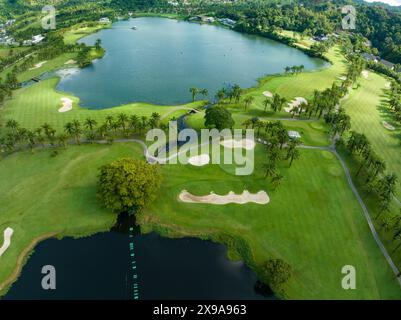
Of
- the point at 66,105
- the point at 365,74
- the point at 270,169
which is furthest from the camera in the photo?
the point at 365,74

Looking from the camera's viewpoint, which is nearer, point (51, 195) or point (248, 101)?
point (51, 195)

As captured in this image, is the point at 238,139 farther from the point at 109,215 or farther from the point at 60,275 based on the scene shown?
the point at 60,275

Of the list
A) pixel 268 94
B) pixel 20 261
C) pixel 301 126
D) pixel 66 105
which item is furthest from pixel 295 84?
pixel 20 261

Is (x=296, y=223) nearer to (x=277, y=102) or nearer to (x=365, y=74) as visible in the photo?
(x=277, y=102)

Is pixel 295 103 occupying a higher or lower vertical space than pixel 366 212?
higher

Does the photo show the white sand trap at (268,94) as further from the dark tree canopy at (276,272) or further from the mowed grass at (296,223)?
the dark tree canopy at (276,272)

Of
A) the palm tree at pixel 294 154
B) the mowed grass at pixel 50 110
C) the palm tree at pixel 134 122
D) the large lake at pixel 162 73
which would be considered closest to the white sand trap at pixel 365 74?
the large lake at pixel 162 73

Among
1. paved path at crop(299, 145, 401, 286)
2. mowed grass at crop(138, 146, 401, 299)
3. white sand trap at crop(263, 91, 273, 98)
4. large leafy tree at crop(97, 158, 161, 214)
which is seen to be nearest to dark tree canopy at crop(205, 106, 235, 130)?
mowed grass at crop(138, 146, 401, 299)
